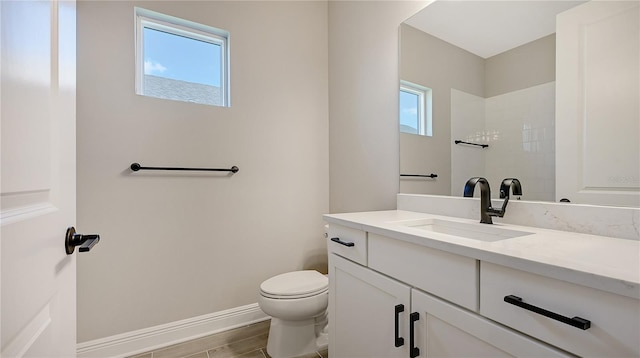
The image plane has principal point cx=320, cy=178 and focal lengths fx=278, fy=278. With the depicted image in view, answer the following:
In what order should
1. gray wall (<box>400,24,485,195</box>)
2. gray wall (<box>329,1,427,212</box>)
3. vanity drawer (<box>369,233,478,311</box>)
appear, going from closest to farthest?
vanity drawer (<box>369,233,478,311</box>)
gray wall (<box>400,24,485,195</box>)
gray wall (<box>329,1,427,212</box>)

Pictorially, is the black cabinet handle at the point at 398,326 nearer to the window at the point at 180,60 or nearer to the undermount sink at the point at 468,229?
the undermount sink at the point at 468,229

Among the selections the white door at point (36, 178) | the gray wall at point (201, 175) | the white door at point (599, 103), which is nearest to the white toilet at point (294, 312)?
the gray wall at point (201, 175)

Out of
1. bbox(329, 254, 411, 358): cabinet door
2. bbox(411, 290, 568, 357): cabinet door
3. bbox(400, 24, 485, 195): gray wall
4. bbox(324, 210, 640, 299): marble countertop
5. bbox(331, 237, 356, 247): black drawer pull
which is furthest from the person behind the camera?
bbox(400, 24, 485, 195): gray wall

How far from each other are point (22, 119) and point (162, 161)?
137cm

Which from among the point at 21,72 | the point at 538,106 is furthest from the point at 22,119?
the point at 538,106

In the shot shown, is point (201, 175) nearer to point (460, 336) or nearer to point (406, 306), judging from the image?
point (406, 306)

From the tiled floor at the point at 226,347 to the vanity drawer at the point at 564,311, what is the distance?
127cm

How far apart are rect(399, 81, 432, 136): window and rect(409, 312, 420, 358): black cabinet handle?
3.45 feet

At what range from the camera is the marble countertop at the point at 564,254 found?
539 mm

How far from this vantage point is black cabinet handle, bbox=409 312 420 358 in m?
0.91

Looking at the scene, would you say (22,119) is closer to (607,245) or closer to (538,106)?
(607,245)

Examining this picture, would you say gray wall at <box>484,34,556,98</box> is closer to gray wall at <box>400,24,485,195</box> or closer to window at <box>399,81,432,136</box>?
gray wall at <box>400,24,485,195</box>

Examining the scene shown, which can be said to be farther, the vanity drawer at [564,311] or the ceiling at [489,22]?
the ceiling at [489,22]

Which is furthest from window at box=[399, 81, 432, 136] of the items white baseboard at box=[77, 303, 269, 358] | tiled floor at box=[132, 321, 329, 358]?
white baseboard at box=[77, 303, 269, 358]
